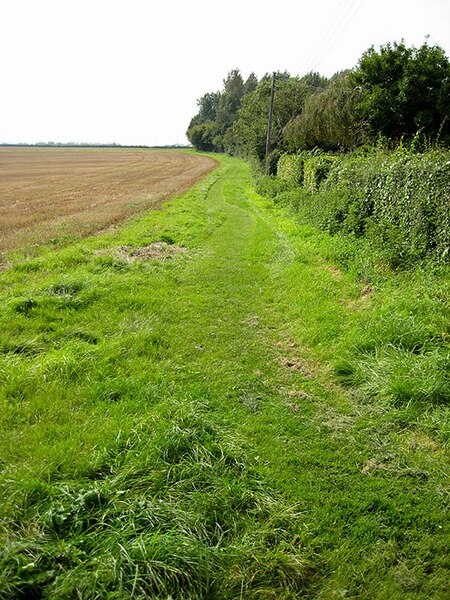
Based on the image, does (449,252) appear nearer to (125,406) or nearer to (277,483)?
(277,483)

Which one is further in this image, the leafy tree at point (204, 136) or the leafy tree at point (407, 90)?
the leafy tree at point (204, 136)

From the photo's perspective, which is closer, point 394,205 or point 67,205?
point 394,205

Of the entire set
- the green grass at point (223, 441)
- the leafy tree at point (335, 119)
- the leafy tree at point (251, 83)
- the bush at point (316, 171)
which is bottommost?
the green grass at point (223, 441)

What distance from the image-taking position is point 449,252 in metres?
6.71

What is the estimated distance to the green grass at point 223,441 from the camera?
255 cm

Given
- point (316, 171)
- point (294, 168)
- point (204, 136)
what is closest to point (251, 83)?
point (204, 136)

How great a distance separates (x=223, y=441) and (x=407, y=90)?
84.6 ft

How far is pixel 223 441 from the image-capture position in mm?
3701

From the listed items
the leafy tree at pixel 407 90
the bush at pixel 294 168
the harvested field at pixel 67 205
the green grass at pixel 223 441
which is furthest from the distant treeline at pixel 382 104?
the green grass at pixel 223 441

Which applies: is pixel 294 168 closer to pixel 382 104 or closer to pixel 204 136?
pixel 382 104

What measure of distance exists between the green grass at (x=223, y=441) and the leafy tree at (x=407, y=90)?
19981 mm

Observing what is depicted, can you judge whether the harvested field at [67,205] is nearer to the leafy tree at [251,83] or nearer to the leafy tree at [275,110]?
the leafy tree at [275,110]

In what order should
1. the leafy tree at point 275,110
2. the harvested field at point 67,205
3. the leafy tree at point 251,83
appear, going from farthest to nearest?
the leafy tree at point 251,83 → the leafy tree at point 275,110 → the harvested field at point 67,205

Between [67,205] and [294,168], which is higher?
[294,168]
